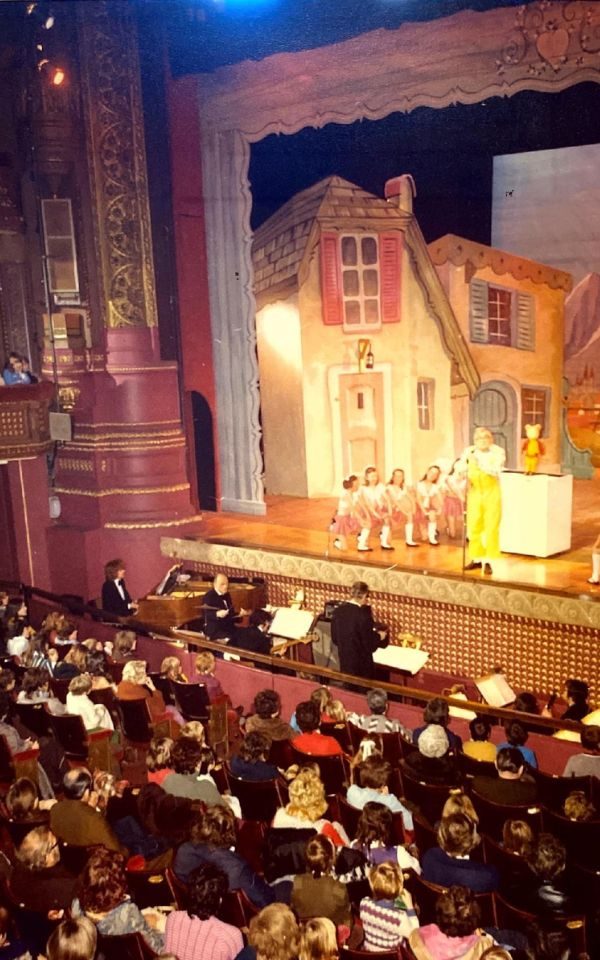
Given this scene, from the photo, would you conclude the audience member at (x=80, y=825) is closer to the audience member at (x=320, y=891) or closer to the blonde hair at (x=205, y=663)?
the audience member at (x=320, y=891)

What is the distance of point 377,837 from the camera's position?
16.6ft

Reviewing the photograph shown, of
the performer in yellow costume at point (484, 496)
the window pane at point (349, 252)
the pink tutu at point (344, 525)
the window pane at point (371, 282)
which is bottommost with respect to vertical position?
the pink tutu at point (344, 525)

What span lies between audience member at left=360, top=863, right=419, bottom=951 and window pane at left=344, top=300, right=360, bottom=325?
10192 millimetres

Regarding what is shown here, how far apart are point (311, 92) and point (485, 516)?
5.72m

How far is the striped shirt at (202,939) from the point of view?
4.43 meters

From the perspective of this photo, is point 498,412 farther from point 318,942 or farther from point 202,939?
point 318,942

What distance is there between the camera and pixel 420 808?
6.10m

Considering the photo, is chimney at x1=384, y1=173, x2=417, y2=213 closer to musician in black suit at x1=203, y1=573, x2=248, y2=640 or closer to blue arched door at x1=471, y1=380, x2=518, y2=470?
blue arched door at x1=471, y1=380, x2=518, y2=470

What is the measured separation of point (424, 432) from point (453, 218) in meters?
2.92

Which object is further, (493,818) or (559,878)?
(493,818)

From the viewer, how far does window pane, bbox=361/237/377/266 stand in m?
13.7

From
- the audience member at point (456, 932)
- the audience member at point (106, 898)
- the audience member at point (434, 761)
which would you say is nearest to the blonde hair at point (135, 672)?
the audience member at point (434, 761)

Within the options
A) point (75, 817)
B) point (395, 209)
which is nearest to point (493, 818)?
point (75, 817)

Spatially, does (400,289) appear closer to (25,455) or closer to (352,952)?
(25,455)
